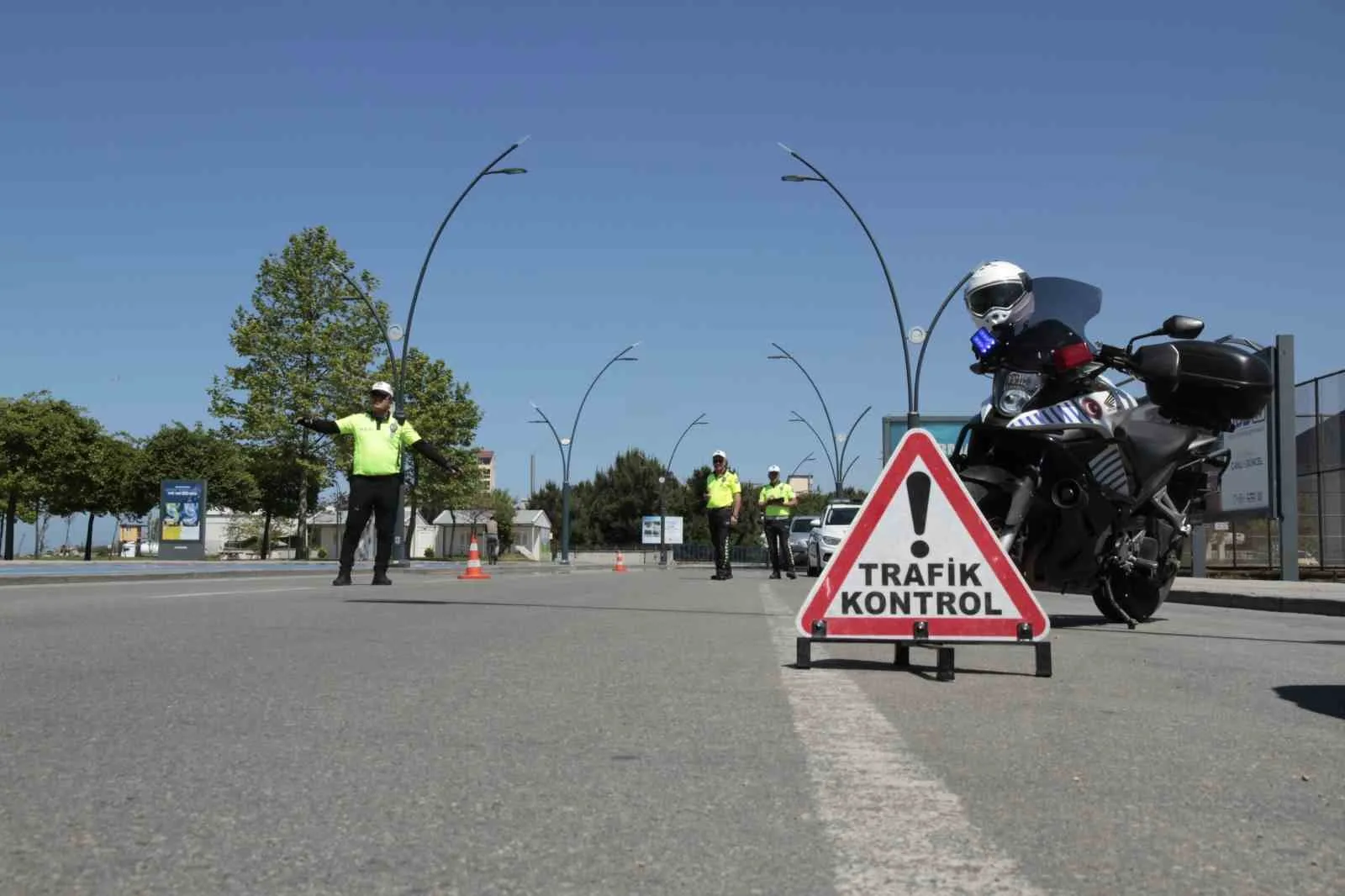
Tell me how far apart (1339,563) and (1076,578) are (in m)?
18.2

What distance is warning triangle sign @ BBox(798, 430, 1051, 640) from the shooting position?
219 inches

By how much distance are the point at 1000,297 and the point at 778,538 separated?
1462cm

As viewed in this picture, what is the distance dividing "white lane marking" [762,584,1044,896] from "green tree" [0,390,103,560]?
A: 64249 millimetres

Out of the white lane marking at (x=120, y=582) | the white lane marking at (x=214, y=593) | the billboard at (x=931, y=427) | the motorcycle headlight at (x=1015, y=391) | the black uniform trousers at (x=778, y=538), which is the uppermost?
the billboard at (x=931, y=427)

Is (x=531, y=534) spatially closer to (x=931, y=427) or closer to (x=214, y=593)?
(x=931, y=427)

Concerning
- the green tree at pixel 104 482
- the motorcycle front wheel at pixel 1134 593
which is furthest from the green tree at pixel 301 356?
the motorcycle front wheel at pixel 1134 593

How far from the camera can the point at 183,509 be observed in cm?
4722

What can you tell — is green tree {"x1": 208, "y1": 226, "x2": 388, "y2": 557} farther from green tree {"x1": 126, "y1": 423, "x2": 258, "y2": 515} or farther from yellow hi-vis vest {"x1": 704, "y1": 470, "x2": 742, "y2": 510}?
yellow hi-vis vest {"x1": 704, "y1": 470, "x2": 742, "y2": 510}

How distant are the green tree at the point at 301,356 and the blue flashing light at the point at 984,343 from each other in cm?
4728

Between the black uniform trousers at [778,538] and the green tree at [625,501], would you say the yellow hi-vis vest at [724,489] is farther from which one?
the green tree at [625,501]

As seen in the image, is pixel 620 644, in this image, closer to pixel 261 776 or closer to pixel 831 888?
pixel 261 776

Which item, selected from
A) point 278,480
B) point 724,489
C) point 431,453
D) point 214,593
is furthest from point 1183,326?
point 278,480

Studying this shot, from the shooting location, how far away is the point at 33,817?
2.72m

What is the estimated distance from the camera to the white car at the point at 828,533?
2556 cm
